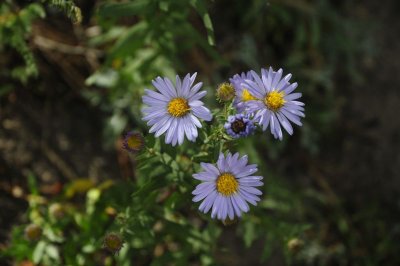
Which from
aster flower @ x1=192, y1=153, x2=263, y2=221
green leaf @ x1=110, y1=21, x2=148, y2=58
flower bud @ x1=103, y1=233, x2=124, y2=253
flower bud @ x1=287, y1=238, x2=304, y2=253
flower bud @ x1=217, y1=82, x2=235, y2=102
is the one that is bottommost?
flower bud @ x1=103, y1=233, x2=124, y2=253

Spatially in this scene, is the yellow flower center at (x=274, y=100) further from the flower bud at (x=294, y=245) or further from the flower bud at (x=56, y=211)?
the flower bud at (x=56, y=211)

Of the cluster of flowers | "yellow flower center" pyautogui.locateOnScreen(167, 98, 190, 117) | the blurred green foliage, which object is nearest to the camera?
the cluster of flowers

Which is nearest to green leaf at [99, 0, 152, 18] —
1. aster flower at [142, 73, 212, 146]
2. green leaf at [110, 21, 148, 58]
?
green leaf at [110, 21, 148, 58]

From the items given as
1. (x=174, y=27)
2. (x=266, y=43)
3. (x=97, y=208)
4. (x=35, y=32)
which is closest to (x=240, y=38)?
(x=266, y=43)

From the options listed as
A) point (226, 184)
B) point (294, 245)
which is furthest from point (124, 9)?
point (294, 245)

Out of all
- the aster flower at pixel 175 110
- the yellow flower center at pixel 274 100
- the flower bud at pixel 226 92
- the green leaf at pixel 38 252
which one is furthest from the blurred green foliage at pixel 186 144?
the yellow flower center at pixel 274 100

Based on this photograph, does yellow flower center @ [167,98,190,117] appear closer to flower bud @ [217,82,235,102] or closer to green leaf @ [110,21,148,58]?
flower bud @ [217,82,235,102]

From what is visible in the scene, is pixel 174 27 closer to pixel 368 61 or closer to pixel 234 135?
pixel 234 135
